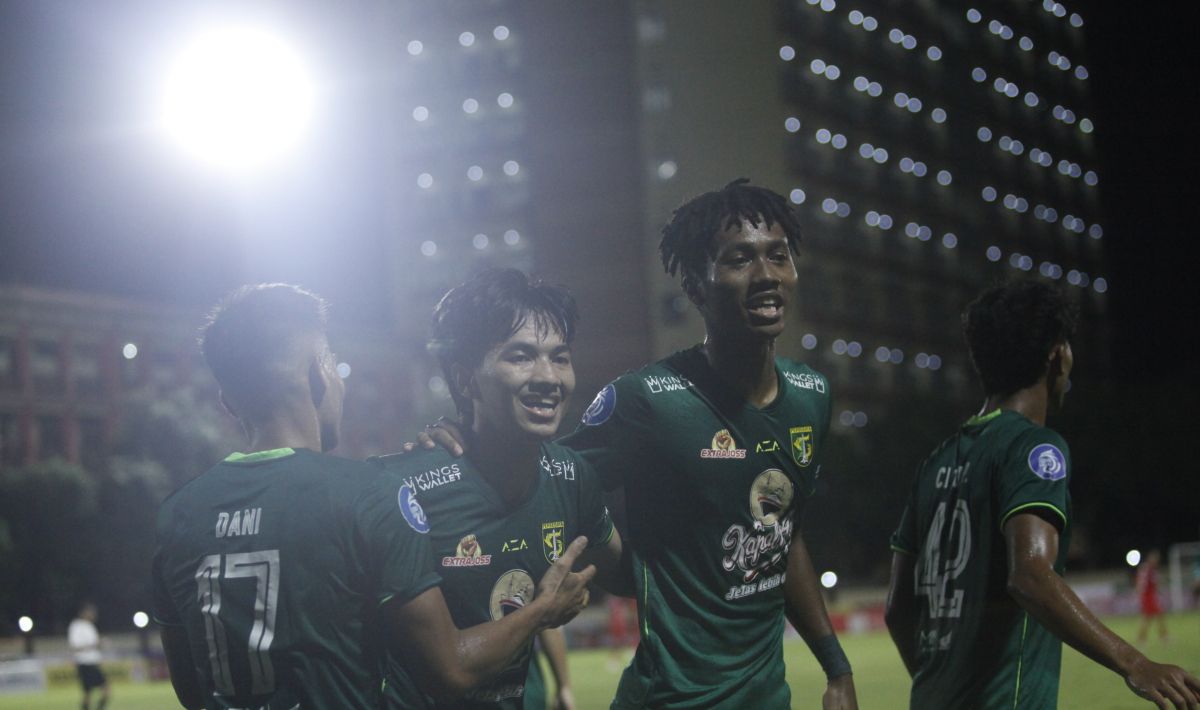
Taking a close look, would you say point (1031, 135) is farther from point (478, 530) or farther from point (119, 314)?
point (478, 530)

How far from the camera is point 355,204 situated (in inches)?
3634

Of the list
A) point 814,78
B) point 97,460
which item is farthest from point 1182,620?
point 814,78

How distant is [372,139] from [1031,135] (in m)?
51.8

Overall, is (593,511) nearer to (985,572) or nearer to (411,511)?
(411,511)

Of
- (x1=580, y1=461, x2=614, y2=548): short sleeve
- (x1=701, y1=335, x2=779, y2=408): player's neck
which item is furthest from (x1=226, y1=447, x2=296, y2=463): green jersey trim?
(x1=701, y1=335, x2=779, y2=408): player's neck

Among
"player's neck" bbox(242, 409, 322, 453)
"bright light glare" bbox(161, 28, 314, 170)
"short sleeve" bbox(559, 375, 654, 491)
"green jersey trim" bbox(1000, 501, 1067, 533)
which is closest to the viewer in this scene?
"player's neck" bbox(242, 409, 322, 453)

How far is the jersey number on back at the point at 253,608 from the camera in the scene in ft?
13.8

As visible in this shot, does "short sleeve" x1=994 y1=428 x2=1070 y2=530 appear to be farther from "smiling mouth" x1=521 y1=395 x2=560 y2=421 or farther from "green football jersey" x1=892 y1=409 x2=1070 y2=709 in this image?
"smiling mouth" x1=521 y1=395 x2=560 y2=421

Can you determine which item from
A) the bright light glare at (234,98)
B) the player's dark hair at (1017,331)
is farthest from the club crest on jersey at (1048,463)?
the bright light glare at (234,98)

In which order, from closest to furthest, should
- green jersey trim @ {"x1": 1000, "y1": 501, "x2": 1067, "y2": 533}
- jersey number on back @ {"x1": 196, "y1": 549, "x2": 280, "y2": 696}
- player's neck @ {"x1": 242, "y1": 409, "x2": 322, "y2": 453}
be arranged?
1. jersey number on back @ {"x1": 196, "y1": 549, "x2": 280, "y2": 696}
2. player's neck @ {"x1": 242, "y1": 409, "x2": 322, "y2": 453}
3. green jersey trim @ {"x1": 1000, "y1": 501, "x2": 1067, "y2": 533}

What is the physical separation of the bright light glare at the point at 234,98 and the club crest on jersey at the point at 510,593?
63720mm

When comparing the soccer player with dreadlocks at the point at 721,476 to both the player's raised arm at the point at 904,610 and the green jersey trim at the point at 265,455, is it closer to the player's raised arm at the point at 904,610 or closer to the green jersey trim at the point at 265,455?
the player's raised arm at the point at 904,610

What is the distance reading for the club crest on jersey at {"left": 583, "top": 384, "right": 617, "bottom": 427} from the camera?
5.64 meters

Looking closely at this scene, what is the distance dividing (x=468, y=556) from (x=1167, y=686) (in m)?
2.29
